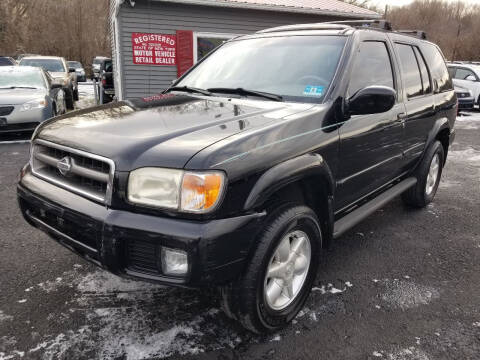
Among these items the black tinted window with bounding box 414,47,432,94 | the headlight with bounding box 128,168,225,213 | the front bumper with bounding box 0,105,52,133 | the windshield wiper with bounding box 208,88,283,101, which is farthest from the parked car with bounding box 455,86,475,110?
the headlight with bounding box 128,168,225,213

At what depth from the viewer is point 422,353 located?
2.32 m

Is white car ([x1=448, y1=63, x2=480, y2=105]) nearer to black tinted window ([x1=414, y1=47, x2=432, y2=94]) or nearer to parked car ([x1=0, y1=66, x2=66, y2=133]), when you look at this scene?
black tinted window ([x1=414, y1=47, x2=432, y2=94])

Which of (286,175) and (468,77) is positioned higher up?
(286,175)

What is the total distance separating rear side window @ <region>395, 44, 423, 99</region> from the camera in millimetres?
3703

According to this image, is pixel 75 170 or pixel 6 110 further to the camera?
pixel 6 110

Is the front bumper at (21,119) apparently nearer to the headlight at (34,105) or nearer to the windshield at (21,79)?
the headlight at (34,105)

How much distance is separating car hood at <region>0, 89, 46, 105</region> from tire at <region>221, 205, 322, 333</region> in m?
7.17

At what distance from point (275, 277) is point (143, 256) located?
0.83 metres

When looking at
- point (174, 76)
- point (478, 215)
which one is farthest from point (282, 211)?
point (174, 76)

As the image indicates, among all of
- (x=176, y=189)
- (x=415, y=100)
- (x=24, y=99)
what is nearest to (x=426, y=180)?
(x=415, y=100)

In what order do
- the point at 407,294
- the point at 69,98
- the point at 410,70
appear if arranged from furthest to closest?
the point at 69,98 → the point at 410,70 → the point at 407,294

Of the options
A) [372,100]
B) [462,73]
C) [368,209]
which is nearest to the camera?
[372,100]

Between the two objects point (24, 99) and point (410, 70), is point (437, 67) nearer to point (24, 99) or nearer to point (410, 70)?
point (410, 70)

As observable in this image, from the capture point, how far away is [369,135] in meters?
3.06
